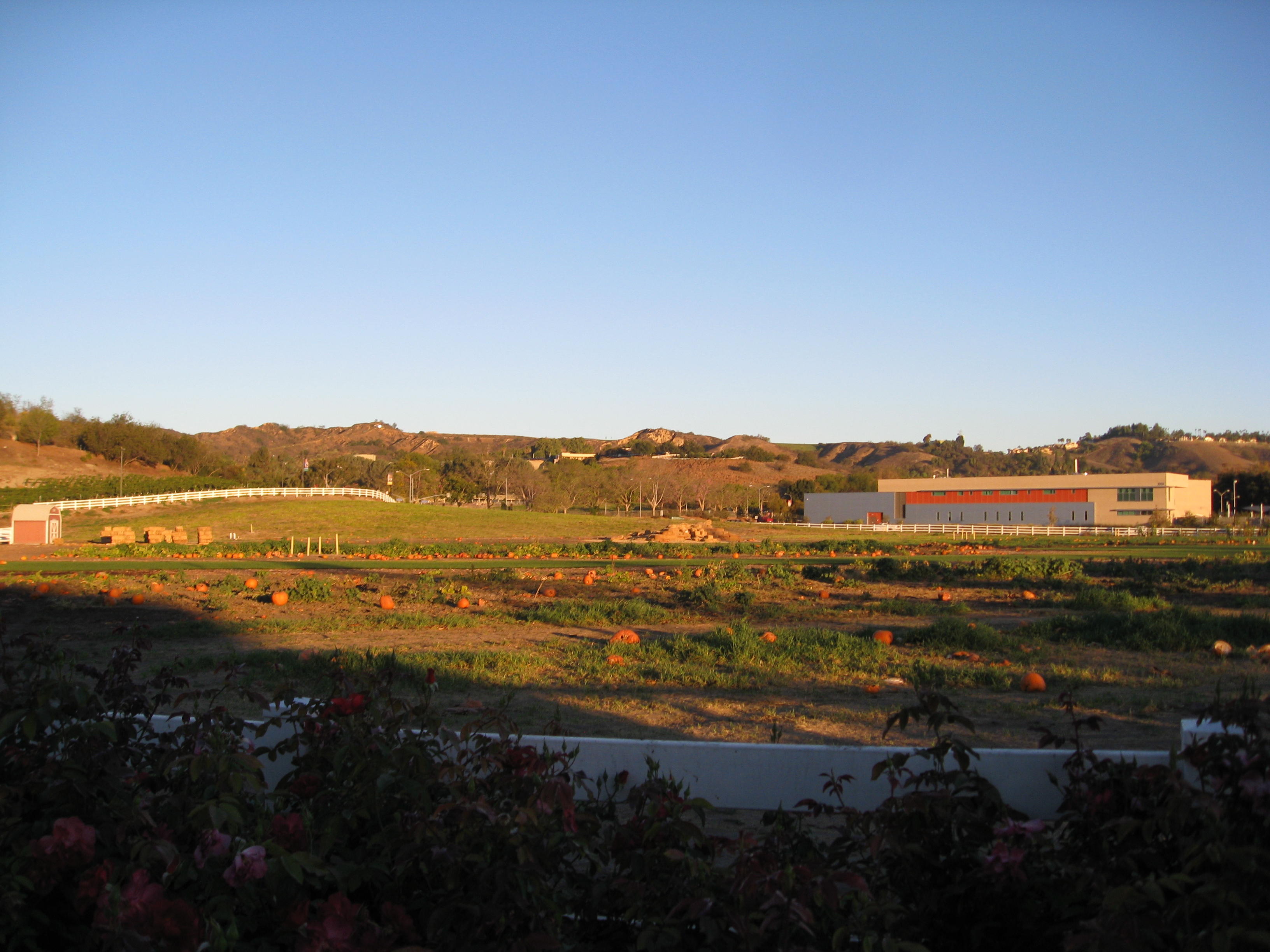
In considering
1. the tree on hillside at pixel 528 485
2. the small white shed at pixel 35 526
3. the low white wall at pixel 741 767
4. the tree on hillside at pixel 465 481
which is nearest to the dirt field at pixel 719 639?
the low white wall at pixel 741 767

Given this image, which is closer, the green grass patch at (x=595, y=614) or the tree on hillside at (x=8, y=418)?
the green grass patch at (x=595, y=614)

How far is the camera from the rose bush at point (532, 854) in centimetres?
243

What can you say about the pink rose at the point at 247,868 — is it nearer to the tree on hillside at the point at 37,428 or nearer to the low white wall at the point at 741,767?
the low white wall at the point at 741,767

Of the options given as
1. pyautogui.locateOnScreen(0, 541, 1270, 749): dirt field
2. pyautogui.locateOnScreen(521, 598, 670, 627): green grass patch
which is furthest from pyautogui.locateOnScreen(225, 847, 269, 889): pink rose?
pyautogui.locateOnScreen(521, 598, 670, 627): green grass patch

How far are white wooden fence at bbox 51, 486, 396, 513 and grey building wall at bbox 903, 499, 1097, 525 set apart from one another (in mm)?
53982

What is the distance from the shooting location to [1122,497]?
8419 centimetres

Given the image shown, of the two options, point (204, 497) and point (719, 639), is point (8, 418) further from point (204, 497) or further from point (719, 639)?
point (719, 639)

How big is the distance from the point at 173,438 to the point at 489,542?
8518 centimetres

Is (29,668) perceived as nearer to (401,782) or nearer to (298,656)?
(401,782)

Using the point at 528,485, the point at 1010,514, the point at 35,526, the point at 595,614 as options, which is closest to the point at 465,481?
the point at 528,485

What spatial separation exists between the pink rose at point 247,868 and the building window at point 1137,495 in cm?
9324

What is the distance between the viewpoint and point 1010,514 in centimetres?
8544

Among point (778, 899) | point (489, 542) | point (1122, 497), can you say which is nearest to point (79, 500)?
point (489, 542)

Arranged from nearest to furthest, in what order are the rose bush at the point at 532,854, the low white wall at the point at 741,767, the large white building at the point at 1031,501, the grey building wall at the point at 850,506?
the rose bush at the point at 532,854 → the low white wall at the point at 741,767 → the large white building at the point at 1031,501 → the grey building wall at the point at 850,506
